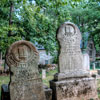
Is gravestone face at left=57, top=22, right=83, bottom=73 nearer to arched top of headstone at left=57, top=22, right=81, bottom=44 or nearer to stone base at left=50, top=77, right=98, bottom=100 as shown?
arched top of headstone at left=57, top=22, right=81, bottom=44

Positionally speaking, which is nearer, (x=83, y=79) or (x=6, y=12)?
(x=83, y=79)

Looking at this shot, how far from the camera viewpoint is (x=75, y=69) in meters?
5.18

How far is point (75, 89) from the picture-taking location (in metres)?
4.86

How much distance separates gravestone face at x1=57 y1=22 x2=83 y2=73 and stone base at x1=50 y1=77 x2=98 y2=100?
1.45 feet

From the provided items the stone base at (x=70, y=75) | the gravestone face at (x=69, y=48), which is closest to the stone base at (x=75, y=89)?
the stone base at (x=70, y=75)

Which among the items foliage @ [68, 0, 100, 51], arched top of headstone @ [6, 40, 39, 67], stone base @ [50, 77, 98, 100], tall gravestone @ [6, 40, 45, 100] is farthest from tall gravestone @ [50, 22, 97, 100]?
foliage @ [68, 0, 100, 51]

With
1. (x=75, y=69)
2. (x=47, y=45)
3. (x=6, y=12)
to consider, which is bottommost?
(x=75, y=69)

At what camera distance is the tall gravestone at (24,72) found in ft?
13.5

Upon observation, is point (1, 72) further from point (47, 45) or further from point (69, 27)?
point (69, 27)

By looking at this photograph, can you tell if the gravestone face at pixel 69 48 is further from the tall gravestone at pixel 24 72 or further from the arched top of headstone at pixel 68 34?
the tall gravestone at pixel 24 72

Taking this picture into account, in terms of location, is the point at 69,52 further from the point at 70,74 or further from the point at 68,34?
the point at 70,74

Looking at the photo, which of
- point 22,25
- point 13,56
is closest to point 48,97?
point 13,56

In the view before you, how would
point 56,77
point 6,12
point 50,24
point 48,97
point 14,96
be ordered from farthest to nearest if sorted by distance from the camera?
point 6,12
point 50,24
point 56,77
point 48,97
point 14,96

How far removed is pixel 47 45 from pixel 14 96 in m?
7.70
